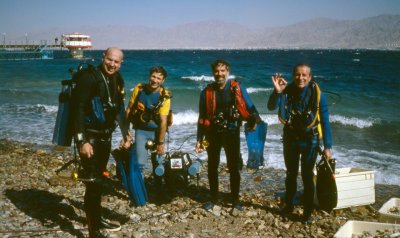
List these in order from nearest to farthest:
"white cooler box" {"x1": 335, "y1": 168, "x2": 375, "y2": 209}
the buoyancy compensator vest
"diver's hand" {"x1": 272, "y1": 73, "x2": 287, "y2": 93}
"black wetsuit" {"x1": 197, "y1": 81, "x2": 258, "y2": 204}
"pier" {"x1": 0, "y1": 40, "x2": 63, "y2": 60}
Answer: the buoyancy compensator vest
"diver's hand" {"x1": 272, "y1": 73, "x2": 287, "y2": 93}
"black wetsuit" {"x1": 197, "y1": 81, "x2": 258, "y2": 204}
"white cooler box" {"x1": 335, "y1": 168, "x2": 375, "y2": 209}
"pier" {"x1": 0, "y1": 40, "x2": 63, "y2": 60}

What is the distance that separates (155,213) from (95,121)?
7.86 feet

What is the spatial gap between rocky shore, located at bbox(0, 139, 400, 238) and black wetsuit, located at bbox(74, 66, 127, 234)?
86cm

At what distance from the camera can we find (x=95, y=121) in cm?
489

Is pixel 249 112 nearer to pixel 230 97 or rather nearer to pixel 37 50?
pixel 230 97

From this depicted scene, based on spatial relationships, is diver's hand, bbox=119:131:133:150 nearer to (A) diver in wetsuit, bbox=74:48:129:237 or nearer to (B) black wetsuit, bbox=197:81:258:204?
(A) diver in wetsuit, bbox=74:48:129:237

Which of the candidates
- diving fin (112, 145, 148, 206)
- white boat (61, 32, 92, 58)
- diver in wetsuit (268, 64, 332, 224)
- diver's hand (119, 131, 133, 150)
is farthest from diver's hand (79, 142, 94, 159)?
white boat (61, 32, 92, 58)

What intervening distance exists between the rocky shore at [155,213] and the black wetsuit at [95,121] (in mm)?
855

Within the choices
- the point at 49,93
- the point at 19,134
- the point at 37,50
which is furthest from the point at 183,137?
the point at 37,50

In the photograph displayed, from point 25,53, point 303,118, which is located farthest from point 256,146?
point 25,53

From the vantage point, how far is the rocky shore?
587cm

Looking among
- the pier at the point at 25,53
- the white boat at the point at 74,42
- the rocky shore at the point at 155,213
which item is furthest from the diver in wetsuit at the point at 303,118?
the white boat at the point at 74,42

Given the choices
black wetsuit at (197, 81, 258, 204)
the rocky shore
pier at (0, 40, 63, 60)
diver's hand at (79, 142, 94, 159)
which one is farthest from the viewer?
pier at (0, 40, 63, 60)

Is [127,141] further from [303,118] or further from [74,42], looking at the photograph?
[74,42]

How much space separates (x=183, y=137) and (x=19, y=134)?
6.62 metres
